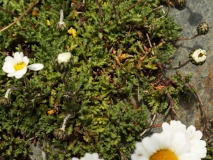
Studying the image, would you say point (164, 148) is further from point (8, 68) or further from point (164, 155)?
point (8, 68)

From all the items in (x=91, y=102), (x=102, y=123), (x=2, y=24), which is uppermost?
(x=2, y=24)

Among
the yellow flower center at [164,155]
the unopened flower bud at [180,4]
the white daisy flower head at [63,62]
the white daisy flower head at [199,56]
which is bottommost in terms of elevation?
the yellow flower center at [164,155]

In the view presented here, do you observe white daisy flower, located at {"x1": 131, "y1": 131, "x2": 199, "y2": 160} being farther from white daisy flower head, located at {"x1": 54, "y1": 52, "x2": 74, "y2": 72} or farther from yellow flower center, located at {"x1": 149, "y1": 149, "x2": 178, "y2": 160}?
white daisy flower head, located at {"x1": 54, "y1": 52, "x2": 74, "y2": 72}

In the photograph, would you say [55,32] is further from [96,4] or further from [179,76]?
[179,76]

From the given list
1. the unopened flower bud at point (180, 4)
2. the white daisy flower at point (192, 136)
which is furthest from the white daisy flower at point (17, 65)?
the unopened flower bud at point (180, 4)

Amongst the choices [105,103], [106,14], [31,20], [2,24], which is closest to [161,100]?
[105,103]

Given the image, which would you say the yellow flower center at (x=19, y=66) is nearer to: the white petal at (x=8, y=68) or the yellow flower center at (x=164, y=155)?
the white petal at (x=8, y=68)
